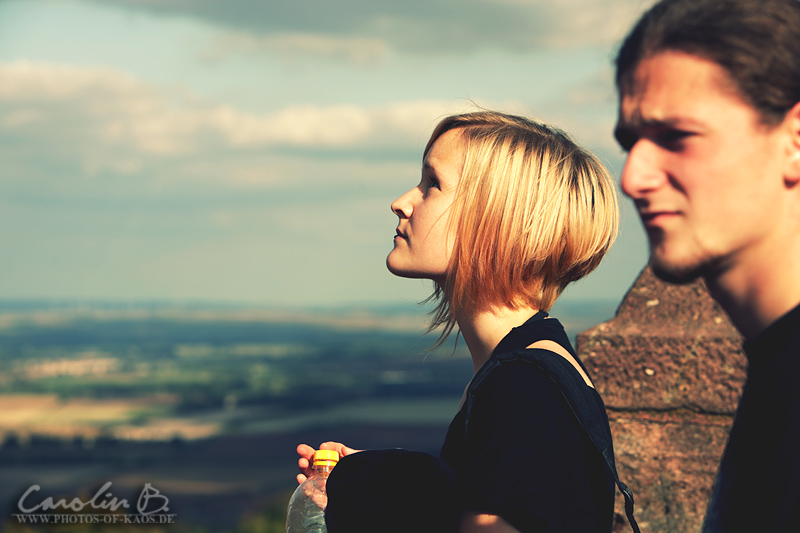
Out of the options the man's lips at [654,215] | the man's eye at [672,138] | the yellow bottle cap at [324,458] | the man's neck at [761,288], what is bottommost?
the yellow bottle cap at [324,458]

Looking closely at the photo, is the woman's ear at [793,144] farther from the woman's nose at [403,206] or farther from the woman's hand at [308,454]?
the woman's hand at [308,454]

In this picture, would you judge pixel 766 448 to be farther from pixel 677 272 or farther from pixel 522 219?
pixel 522 219

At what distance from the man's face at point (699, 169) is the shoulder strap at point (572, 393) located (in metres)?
0.60

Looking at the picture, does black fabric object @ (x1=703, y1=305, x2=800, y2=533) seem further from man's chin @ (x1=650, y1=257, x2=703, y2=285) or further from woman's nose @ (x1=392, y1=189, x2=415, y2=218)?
woman's nose @ (x1=392, y1=189, x2=415, y2=218)

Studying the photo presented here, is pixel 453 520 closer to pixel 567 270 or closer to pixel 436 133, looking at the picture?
pixel 567 270

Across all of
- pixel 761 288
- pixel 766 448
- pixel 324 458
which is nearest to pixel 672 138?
pixel 761 288

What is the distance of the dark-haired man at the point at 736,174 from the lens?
4.97 ft

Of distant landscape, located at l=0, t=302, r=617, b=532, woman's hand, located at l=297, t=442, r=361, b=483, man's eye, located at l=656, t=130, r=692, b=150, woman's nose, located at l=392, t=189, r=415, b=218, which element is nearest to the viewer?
man's eye, located at l=656, t=130, r=692, b=150

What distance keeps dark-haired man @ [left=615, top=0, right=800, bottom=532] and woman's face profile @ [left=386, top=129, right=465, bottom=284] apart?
102cm

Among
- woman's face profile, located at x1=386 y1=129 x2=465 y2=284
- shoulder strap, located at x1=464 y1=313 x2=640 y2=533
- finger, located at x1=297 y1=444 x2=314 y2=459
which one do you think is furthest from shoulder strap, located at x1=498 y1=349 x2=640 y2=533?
finger, located at x1=297 y1=444 x2=314 y2=459

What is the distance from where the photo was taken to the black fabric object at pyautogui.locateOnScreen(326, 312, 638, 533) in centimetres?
206

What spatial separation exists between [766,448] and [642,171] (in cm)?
59

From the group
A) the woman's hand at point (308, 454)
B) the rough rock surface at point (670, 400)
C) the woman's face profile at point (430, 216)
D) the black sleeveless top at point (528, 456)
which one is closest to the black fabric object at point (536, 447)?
the black sleeveless top at point (528, 456)

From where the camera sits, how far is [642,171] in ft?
5.51
